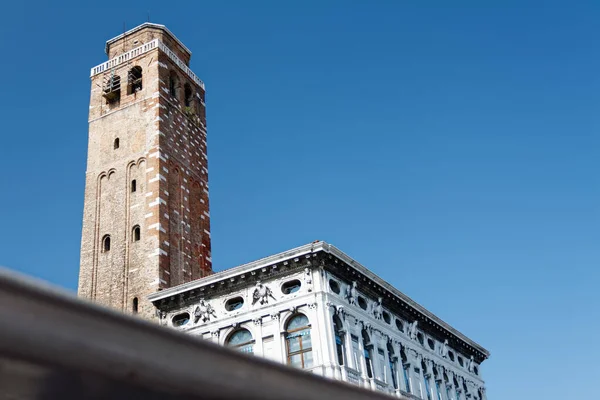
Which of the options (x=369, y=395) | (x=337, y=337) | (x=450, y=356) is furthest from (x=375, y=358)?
(x=369, y=395)

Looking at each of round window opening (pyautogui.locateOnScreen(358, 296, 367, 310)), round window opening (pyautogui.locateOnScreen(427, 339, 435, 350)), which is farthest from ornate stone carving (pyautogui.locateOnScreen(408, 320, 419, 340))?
round window opening (pyautogui.locateOnScreen(358, 296, 367, 310))

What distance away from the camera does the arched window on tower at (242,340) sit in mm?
24972

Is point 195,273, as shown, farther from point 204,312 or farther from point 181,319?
point 204,312

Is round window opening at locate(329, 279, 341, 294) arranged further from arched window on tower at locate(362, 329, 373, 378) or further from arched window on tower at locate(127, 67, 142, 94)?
arched window on tower at locate(127, 67, 142, 94)

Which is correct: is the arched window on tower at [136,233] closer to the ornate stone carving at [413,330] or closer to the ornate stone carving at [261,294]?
the ornate stone carving at [261,294]

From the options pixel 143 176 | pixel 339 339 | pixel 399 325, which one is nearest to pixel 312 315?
pixel 339 339

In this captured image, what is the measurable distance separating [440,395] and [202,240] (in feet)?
41.5

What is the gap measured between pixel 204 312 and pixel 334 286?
5.01 m

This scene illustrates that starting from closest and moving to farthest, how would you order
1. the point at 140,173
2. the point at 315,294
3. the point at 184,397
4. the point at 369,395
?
the point at 184,397, the point at 369,395, the point at 315,294, the point at 140,173

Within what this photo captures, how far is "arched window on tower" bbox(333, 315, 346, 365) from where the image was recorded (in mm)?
24062

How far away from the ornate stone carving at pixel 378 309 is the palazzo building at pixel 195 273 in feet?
0.15

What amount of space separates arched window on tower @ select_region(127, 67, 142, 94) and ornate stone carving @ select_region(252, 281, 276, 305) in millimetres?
13466

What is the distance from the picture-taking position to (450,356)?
33469mm

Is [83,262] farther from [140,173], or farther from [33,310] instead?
[33,310]
